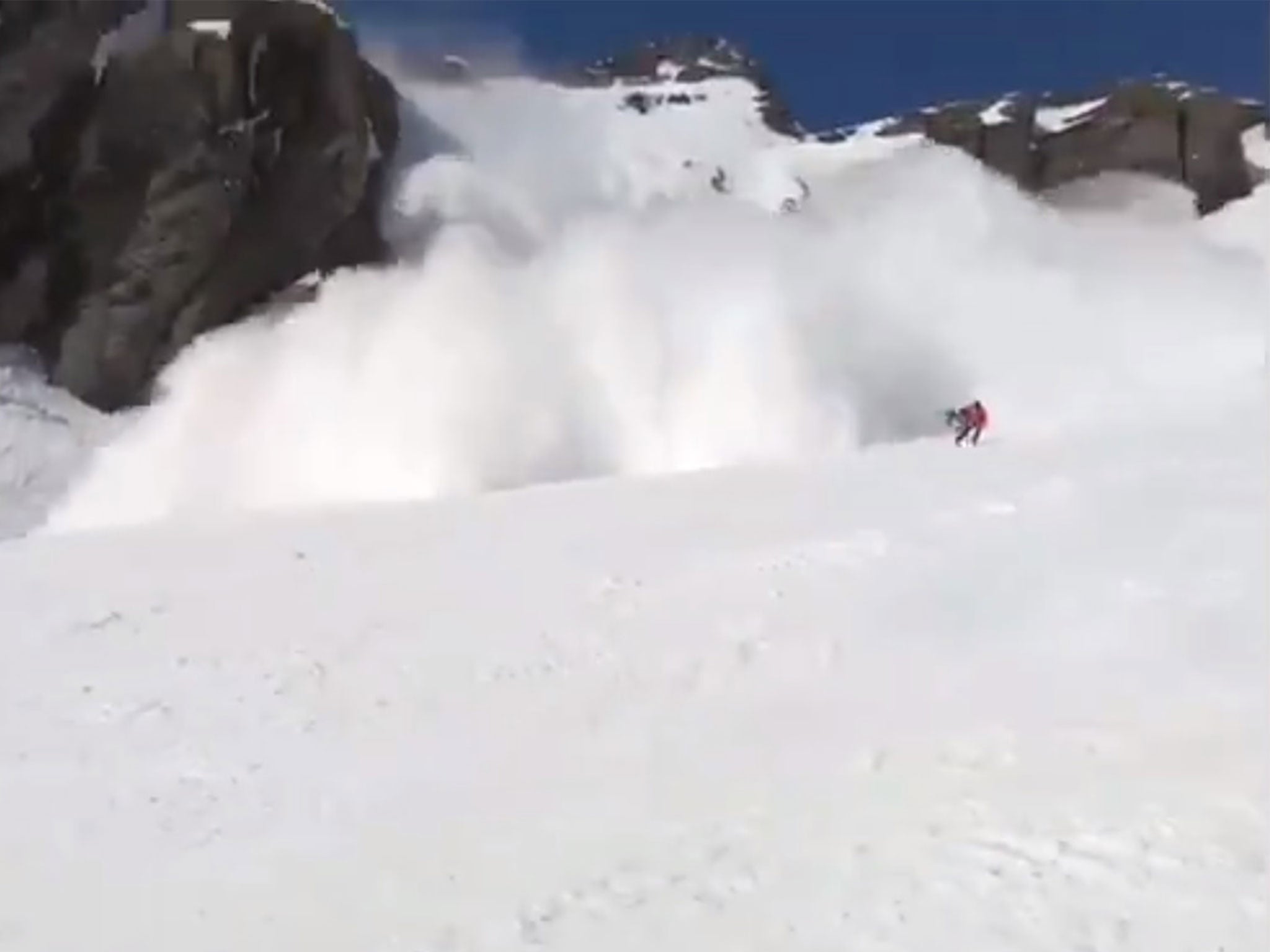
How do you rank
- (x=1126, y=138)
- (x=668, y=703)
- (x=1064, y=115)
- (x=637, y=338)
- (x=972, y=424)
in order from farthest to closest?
(x=1064, y=115)
(x=1126, y=138)
(x=637, y=338)
(x=972, y=424)
(x=668, y=703)

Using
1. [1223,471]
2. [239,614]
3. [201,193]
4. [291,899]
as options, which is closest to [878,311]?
[201,193]

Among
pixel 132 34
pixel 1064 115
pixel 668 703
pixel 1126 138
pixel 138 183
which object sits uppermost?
pixel 668 703

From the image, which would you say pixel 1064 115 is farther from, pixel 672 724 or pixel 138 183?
pixel 672 724

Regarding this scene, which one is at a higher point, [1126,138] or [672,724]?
[672,724]

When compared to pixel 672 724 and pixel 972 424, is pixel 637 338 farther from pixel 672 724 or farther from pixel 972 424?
pixel 672 724

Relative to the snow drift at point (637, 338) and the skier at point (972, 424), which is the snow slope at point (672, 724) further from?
the snow drift at point (637, 338)

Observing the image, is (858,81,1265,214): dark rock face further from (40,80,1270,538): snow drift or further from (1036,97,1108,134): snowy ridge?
(40,80,1270,538): snow drift

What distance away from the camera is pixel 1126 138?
2464 inches

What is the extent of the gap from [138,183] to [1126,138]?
3815 cm

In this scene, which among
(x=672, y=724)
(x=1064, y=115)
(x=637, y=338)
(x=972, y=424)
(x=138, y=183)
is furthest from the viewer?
(x=1064, y=115)

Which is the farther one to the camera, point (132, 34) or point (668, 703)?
point (132, 34)

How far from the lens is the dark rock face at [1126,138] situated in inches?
2368

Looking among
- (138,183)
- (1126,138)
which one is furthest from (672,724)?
(1126,138)

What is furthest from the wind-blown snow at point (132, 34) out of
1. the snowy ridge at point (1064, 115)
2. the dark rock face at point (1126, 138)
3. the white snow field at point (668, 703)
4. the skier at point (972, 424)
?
the snowy ridge at point (1064, 115)
